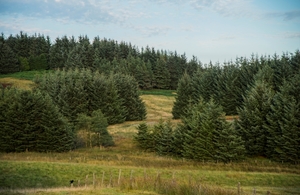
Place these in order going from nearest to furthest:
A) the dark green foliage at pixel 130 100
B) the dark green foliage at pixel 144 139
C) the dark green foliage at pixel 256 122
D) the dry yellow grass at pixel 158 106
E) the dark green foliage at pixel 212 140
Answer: the dark green foliage at pixel 212 140 < the dark green foliage at pixel 256 122 < the dark green foliage at pixel 144 139 < the dark green foliage at pixel 130 100 < the dry yellow grass at pixel 158 106

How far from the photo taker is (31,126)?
176 feet

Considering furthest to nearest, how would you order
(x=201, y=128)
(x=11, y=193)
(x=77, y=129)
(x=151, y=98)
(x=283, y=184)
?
(x=151, y=98) → (x=77, y=129) → (x=201, y=128) → (x=283, y=184) → (x=11, y=193)

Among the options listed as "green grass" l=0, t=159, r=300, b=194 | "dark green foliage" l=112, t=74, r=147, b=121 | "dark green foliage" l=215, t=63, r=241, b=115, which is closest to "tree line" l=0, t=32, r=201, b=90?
"dark green foliage" l=112, t=74, r=147, b=121

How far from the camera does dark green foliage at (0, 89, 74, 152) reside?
174 feet

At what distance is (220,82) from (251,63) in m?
13.2

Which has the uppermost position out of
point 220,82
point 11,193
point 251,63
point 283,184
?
point 251,63

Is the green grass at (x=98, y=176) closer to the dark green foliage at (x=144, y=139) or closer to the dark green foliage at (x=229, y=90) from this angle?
the dark green foliage at (x=144, y=139)

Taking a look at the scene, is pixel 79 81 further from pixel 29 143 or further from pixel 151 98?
pixel 151 98

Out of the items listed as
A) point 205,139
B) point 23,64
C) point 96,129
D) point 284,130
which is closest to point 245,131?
point 284,130

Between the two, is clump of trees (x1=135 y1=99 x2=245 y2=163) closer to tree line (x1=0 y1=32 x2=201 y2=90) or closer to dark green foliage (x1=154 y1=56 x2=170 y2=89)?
tree line (x1=0 y1=32 x2=201 y2=90)

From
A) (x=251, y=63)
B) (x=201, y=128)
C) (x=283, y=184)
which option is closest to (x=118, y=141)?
(x=201, y=128)

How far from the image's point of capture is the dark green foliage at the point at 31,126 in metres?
53.1

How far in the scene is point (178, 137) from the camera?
2035 inches

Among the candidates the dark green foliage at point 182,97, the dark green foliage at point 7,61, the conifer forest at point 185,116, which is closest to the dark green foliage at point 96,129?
the conifer forest at point 185,116
